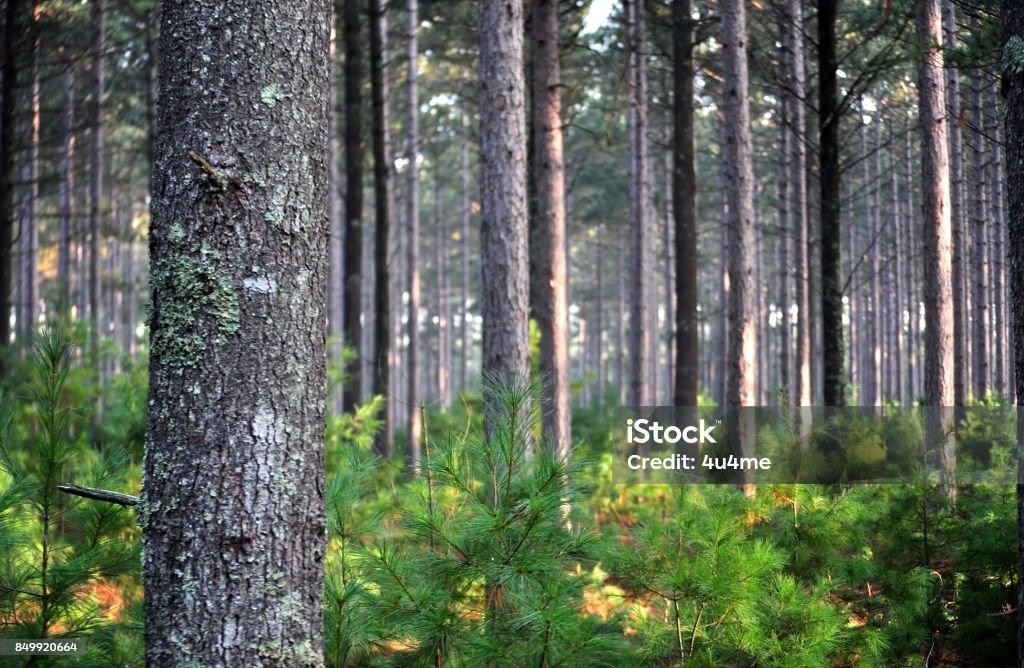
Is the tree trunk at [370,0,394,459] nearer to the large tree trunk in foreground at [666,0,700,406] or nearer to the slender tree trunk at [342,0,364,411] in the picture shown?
the slender tree trunk at [342,0,364,411]

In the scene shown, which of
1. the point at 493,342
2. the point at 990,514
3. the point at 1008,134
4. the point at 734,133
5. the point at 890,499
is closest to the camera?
the point at 1008,134

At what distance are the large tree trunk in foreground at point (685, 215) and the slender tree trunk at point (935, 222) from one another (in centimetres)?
327

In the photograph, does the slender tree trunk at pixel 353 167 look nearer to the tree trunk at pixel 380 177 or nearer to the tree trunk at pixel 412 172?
the tree trunk at pixel 380 177

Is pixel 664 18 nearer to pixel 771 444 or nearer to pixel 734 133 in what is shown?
pixel 734 133

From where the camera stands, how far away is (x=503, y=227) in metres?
7.12

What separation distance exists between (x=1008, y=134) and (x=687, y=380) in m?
8.48

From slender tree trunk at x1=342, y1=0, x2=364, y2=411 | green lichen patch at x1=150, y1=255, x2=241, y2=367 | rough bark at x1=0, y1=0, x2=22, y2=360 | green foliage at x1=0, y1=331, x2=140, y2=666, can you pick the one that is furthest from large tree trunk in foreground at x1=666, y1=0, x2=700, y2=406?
Result: green lichen patch at x1=150, y1=255, x2=241, y2=367

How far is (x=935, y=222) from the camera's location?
30.6 feet

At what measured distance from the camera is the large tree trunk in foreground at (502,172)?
23.2 feet

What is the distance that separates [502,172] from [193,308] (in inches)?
198

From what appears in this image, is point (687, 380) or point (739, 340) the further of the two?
point (687, 380)

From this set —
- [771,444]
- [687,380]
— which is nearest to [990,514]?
[771,444]

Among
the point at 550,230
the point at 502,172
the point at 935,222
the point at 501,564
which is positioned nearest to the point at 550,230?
the point at 550,230

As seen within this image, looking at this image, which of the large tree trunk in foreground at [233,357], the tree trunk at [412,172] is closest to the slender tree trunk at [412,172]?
the tree trunk at [412,172]
